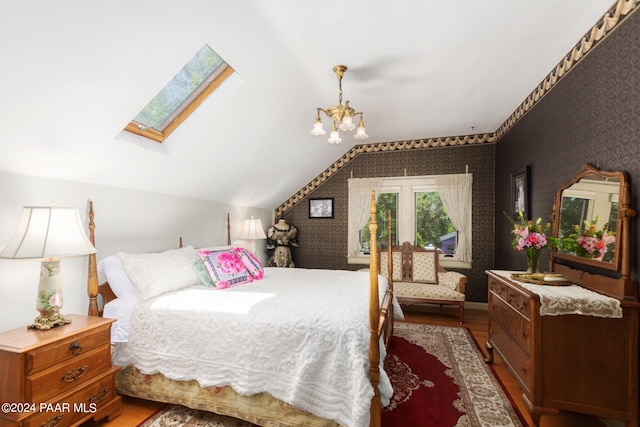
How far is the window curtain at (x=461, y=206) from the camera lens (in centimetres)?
489

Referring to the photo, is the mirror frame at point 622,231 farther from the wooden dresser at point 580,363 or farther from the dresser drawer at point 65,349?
the dresser drawer at point 65,349

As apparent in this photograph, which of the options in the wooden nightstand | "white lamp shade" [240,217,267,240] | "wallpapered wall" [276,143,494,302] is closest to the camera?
the wooden nightstand

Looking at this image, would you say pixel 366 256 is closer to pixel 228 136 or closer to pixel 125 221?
pixel 228 136

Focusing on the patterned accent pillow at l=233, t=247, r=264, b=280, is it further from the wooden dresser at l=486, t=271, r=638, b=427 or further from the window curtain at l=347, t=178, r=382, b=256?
the window curtain at l=347, t=178, r=382, b=256

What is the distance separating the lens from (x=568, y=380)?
1.88 metres

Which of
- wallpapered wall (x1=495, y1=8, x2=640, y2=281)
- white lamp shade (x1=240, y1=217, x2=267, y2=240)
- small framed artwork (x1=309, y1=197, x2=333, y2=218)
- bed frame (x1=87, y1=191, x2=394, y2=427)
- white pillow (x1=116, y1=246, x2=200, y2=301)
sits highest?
wallpapered wall (x1=495, y1=8, x2=640, y2=281)

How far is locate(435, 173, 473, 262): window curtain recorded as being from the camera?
4891 millimetres

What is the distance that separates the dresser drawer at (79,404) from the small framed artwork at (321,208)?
3972 mm

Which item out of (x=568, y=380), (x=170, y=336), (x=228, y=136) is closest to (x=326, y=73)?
(x=228, y=136)

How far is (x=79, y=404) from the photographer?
1.83 m

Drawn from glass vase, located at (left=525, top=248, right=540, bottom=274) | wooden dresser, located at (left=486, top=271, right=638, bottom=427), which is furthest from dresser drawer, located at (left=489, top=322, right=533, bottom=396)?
glass vase, located at (left=525, top=248, right=540, bottom=274)

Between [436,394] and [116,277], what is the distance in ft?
8.95

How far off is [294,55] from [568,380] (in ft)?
10.00

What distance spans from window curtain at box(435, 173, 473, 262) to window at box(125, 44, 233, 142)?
3869 millimetres
